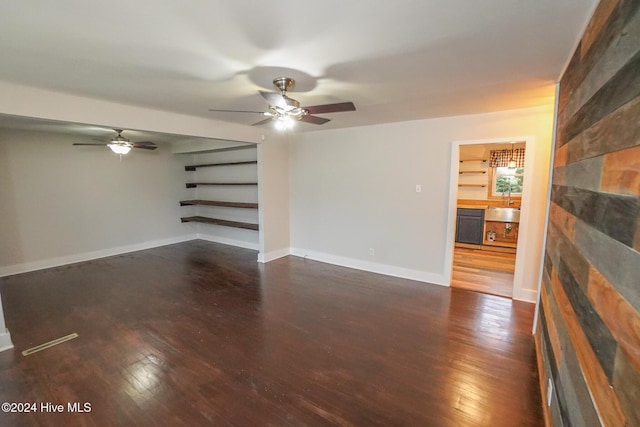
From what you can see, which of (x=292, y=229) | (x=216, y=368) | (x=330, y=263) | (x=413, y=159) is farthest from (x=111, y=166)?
(x=413, y=159)

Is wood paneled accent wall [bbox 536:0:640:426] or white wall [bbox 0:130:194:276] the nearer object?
wood paneled accent wall [bbox 536:0:640:426]

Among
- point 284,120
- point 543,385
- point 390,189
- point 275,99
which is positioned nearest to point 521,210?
point 390,189

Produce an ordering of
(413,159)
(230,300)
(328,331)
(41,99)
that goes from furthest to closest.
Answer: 1. (413,159)
2. (230,300)
3. (328,331)
4. (41,99)

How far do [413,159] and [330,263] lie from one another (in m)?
2.32

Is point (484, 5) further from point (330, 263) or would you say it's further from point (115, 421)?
point (330, 263)

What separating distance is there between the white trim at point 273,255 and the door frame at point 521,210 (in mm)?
2998

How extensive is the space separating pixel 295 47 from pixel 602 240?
1.87 meters

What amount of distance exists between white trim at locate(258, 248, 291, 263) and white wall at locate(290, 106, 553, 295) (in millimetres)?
287

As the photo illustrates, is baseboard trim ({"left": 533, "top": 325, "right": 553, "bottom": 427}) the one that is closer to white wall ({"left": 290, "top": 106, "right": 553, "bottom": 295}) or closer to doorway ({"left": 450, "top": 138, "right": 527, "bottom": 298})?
white wall ({"left": 290, "top": 106, "right": 553, "bottom": 295})

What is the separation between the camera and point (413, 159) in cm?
423

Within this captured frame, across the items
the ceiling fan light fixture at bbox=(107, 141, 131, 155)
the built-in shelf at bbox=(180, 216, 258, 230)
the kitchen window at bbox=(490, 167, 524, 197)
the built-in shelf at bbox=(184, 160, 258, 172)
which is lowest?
the built-in shelf at bbox=(180, 216, 258, 230)

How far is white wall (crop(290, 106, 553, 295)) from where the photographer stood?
354cm

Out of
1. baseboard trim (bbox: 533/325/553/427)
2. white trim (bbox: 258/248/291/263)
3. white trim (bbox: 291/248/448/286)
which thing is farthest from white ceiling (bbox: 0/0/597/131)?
white trim (bbox: 258/248/291/263)

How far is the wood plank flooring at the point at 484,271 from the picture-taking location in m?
4.00
